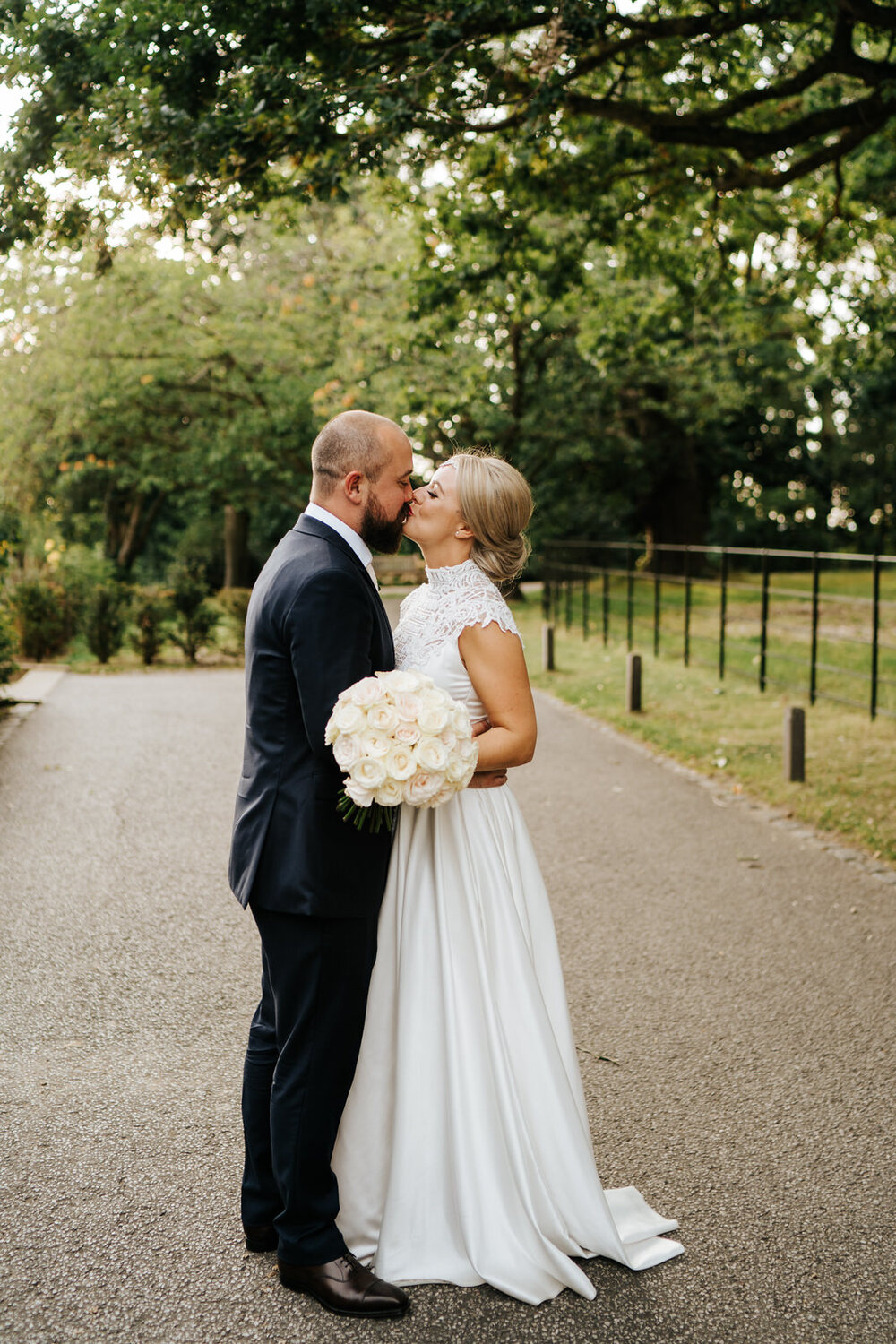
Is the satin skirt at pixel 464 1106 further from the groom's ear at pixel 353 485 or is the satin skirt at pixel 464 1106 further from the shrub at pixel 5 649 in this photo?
the shrub at pixel 5 649

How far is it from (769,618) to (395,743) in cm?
1548

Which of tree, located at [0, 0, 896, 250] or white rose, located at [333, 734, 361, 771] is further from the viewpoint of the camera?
tree, located at [0, 0, 896, 250]

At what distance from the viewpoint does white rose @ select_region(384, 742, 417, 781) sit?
8.56ft

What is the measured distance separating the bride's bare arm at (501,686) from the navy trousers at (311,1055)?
582 mm

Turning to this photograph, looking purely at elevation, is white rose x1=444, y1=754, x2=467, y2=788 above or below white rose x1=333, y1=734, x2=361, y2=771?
below

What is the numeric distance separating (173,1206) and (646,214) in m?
12.3

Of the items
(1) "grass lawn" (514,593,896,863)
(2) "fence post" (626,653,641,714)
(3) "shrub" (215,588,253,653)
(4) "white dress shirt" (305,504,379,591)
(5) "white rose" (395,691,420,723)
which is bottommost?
(1) "grass lawn" (514,593,896,863)

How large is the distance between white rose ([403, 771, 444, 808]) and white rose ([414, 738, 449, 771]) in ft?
0.08

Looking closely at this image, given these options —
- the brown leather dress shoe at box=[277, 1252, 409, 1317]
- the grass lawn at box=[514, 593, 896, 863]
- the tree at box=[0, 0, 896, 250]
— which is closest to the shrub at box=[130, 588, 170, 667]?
the grass lawn at box=[514, 593, 896, 863]

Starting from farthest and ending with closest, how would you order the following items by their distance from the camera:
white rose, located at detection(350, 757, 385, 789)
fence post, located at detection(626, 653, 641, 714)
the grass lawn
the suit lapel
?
fence post, located at detection(626, 653, 641, 714)
the grass lawn
the suit lapel
white rose, located at detection(350, 757, 385, 789)

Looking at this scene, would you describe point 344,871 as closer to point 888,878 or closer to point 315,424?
point 888,878

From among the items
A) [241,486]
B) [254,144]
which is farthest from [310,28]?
[241,486]

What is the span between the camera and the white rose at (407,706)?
2645 mm

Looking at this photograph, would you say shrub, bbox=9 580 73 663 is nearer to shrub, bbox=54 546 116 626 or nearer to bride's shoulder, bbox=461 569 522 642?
shrub, bbox=54 546 116 626
